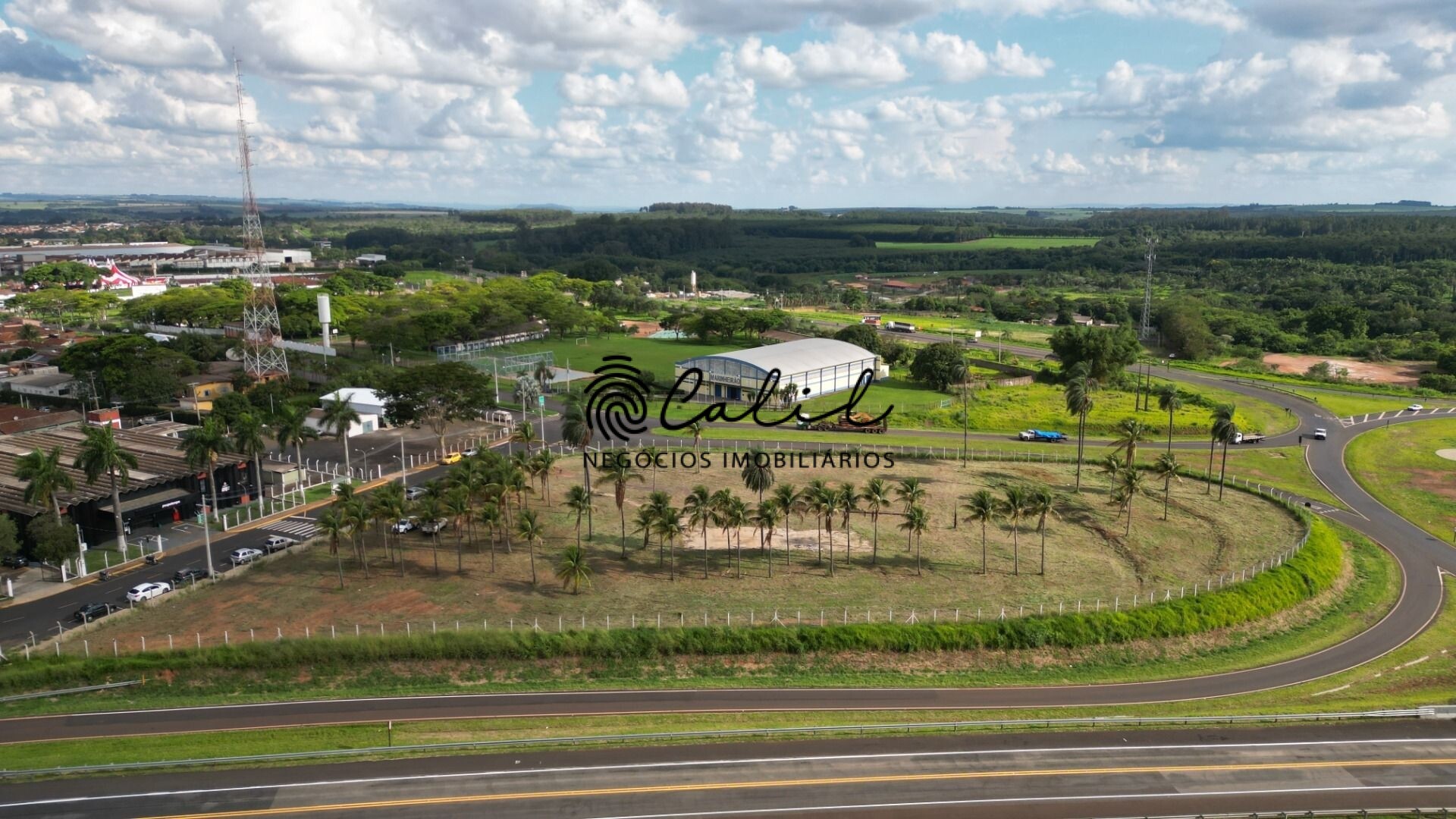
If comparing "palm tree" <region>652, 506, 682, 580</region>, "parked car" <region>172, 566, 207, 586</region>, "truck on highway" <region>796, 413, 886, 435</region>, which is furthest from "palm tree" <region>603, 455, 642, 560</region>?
"truck on highway" <region>796, 413, 886, 435</region>

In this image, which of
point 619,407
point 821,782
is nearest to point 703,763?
point 821,782

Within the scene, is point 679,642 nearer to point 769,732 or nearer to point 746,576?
point 769,732

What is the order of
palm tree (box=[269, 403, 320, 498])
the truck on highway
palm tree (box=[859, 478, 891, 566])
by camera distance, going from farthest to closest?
the truck on highway < palm tree (box=[269, 403, 320, 498]) < palm tree (box=[859, 478, 891, 566])

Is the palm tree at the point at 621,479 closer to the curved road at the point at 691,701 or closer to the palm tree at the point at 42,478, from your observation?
the curved road at the point at 691,701

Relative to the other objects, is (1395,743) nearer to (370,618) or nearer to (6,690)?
(370,618)

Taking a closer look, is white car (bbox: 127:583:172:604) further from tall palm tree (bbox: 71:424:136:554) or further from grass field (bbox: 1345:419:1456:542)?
grass field (bbox: 1345:419:1456:542)

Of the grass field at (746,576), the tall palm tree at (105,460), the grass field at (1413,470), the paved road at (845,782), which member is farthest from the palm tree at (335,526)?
the grass field at (1413,470)
